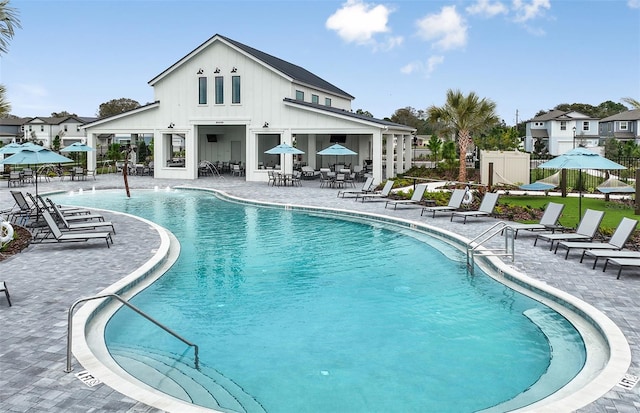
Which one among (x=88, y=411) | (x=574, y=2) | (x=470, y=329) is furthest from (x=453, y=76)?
(x=88, y=411)

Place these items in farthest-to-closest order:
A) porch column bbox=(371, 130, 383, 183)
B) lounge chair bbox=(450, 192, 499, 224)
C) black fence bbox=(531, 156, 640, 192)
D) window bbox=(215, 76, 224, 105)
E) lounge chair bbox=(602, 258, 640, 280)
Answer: window bbox=(215, 76, 224, 105) < porch column bbox=(371, 130, 383, 183) < black fence bbox=(531, 156, 640, 192) < lounge chair bbox=(450, 192, 499, 224) < lounge chair bbox=(602, 258, 640, 280)

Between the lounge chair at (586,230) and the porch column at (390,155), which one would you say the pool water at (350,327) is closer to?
the lounge chair at (586,230)

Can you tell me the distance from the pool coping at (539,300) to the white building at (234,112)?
19328mm

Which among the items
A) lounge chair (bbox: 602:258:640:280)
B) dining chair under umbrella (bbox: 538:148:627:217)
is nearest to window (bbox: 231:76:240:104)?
dining chair under umbrella (bbox: 538:148:627:217)

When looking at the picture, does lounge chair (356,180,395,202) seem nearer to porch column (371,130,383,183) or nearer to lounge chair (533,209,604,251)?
porch column (371,130,383,183)

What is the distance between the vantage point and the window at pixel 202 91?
1340 inches

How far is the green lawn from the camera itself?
51.8 ft

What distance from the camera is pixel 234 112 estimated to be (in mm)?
33344

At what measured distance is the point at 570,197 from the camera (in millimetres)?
22797

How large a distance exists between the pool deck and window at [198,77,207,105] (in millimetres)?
Answer: 18204

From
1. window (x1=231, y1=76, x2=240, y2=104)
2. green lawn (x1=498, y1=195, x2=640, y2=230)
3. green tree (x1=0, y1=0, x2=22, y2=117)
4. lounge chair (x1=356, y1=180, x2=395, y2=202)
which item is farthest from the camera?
window (x1=231, y1=76, x2=240, y2=104)

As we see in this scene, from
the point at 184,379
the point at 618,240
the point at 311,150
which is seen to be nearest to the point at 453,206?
the point at 618,240

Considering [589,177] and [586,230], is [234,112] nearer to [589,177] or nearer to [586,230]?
[589,177]

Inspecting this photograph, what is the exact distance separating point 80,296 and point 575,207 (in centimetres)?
1683
